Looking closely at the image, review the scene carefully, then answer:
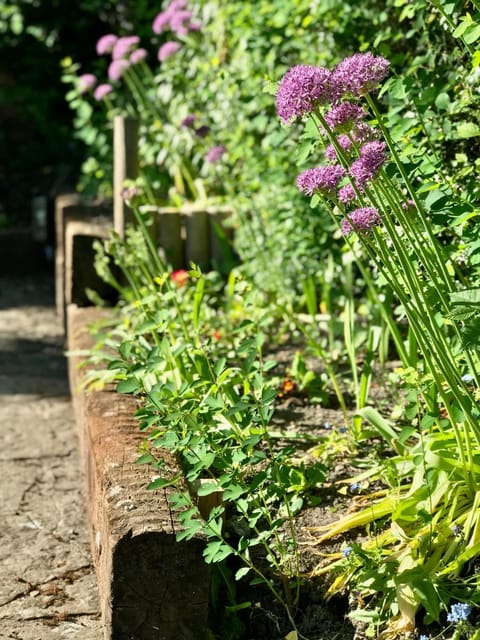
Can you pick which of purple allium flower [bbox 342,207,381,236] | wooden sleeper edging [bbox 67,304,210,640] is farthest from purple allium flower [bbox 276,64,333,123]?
wooden sleeper edging [bbox 67,304,210,640]

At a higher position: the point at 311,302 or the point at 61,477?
the point at 311,302

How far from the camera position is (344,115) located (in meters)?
2.10

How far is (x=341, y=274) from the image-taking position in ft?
13.7

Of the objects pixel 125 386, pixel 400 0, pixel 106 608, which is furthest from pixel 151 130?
pixel 106 608

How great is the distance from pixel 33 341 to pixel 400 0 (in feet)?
11.1

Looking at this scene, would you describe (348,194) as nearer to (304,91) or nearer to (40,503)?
(304,91)

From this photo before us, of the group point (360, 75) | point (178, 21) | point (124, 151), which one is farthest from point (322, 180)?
point (178, 21)

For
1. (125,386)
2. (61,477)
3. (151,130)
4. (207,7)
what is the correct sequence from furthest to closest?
(151,130) < (207,7) < (61,477) < (125,386)

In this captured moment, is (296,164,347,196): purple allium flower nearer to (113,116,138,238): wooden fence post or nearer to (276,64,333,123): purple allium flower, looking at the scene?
(276,64,333,123): purple allium flower

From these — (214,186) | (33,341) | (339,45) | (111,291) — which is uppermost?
(339,45)

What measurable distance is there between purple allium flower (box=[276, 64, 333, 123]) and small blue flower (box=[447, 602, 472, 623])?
1053 mm

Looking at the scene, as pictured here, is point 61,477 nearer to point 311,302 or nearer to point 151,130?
point 311,302

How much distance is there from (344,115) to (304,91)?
4.6 inches

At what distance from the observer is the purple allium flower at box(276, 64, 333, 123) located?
2.03 meters
